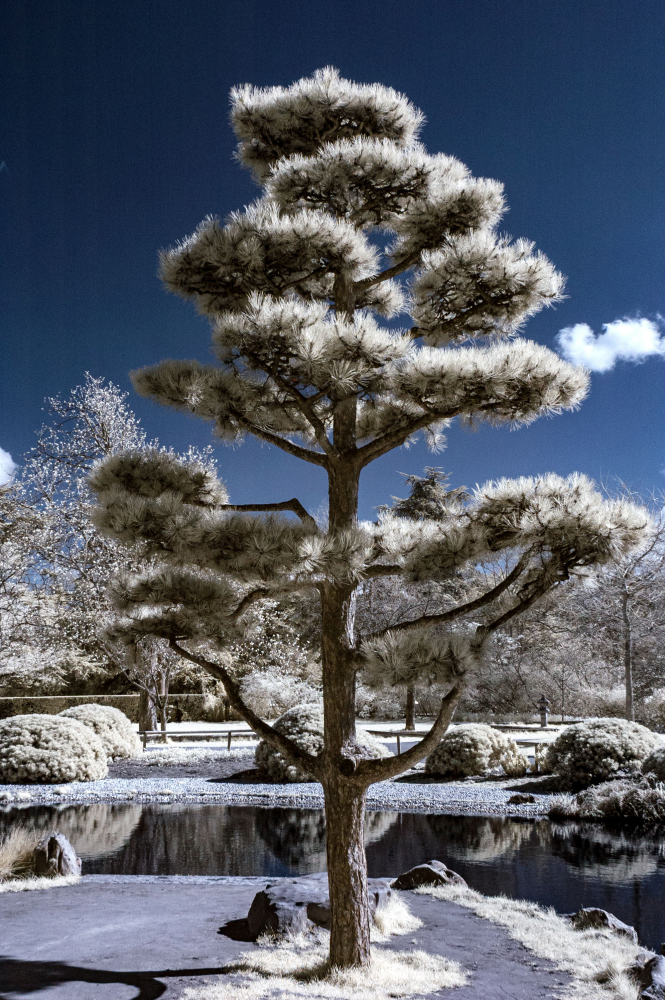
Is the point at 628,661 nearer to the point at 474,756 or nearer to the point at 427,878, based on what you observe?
the point at 474,756

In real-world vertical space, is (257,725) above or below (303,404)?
below

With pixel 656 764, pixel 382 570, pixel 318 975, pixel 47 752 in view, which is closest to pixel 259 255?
pixel 382 570

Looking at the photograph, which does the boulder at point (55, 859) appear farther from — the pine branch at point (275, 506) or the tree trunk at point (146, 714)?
the tree trunk at point (146, 714)

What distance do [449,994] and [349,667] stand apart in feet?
5.66

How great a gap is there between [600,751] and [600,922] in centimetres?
627

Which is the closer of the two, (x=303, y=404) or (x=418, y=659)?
(x=418, y=659)

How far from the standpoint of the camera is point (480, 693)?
844 inches

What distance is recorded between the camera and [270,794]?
34.9 feet

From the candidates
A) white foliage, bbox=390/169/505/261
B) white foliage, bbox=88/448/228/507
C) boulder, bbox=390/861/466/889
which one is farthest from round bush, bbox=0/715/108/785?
white foliage, bbox=390/169/505/261

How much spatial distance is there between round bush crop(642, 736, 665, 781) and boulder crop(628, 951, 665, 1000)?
625cm

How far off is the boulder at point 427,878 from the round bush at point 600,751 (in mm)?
5029

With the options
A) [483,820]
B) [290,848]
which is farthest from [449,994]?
[483,820]

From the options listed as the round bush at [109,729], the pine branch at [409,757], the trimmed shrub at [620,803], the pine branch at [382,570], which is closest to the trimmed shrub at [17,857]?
the pine branch at [409,757]

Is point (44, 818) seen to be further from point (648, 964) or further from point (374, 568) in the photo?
point (648, 964)
